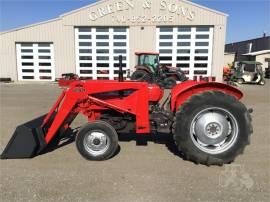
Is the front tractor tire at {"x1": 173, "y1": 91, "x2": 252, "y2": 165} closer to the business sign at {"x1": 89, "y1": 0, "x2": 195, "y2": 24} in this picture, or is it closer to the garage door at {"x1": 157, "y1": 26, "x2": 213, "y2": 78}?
the garage door at {"x1": 157, "y1": 26, "x2": 213, "y2": 78}

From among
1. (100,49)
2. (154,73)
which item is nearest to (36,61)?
(100,49)

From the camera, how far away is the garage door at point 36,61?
1919 centimetres

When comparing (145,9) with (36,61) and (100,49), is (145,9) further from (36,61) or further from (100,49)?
(36,61)

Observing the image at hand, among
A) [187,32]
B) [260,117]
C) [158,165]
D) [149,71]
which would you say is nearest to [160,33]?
[187,32]

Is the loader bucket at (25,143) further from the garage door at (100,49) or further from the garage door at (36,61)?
the garage door at (36,61)

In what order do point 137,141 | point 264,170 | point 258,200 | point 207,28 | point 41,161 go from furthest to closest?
point 207,28, point 137,141, point 41,161, point 264,170, point 258,200

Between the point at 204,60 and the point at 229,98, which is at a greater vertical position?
the point at 204,60

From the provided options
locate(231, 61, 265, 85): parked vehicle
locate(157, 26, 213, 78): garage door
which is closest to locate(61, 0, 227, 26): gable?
locate(157, 26, 213, 78): garage door

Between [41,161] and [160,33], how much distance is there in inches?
614

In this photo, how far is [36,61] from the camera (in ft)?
63.7

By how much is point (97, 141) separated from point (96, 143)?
4cm

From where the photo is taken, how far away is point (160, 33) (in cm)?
1836

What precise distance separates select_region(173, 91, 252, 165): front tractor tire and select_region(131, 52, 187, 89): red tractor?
1056cm

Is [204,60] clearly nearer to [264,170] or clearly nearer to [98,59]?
[98,59]
